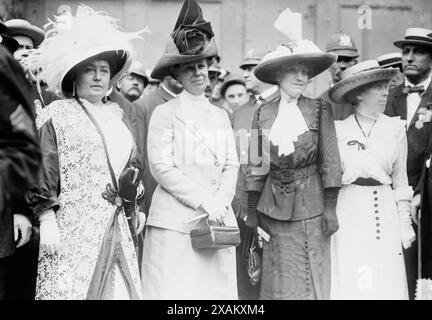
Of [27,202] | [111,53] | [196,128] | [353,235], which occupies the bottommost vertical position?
[353,235]

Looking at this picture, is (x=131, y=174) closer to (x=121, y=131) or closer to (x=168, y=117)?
(x=121, y=131)

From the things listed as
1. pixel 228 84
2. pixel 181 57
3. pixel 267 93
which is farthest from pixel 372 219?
pixel 228 84

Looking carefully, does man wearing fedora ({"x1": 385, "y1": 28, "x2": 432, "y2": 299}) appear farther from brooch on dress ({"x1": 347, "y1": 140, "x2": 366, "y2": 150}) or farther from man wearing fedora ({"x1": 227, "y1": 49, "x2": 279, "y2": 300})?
man wearing fedora ({"x1": 227, "y1": 49, "x2": 279, "y2": 300})

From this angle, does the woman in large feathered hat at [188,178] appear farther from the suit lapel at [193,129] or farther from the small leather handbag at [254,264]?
the small leather handbag at [254,264]

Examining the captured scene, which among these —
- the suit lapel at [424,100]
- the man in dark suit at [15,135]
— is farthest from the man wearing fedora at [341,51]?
the man in dark suit at [15,135]

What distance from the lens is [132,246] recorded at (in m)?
4.79

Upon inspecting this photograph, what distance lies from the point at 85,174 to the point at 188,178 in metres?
0.77

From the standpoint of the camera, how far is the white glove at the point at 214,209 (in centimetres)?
496

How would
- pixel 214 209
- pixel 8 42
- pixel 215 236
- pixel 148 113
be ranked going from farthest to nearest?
1. pixel 148 113
2. pixel 8 42
3. pixel 214 209
4. pixel 215 236

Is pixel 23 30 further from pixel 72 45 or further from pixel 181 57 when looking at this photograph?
pixel 181 57

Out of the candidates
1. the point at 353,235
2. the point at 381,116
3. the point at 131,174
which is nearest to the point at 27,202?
the point at 131,174

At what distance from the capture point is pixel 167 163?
5.11 m

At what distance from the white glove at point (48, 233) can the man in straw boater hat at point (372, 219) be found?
81.7 inches

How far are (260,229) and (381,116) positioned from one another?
124 centimetres
